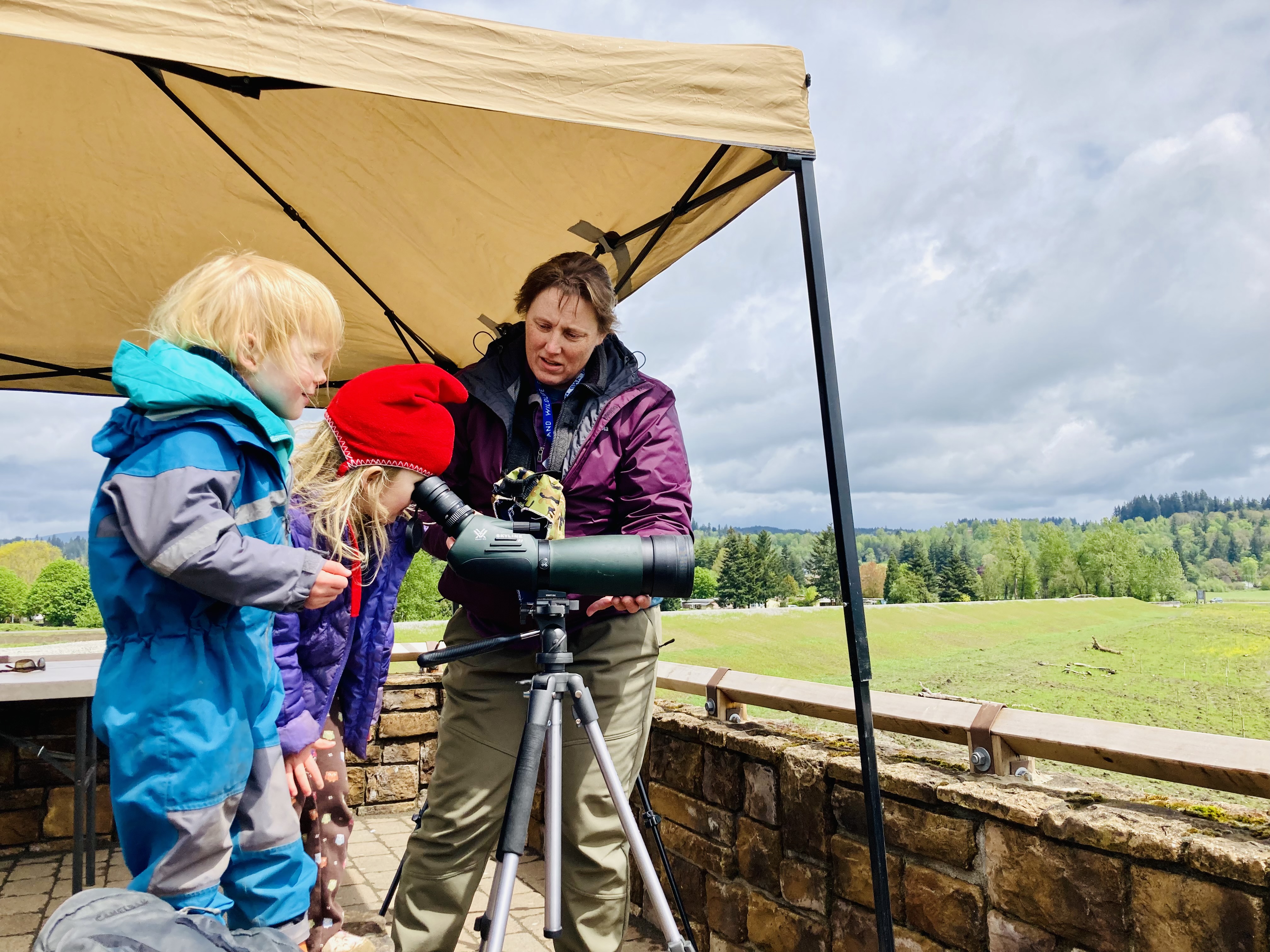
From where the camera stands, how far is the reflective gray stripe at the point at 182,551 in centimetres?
119

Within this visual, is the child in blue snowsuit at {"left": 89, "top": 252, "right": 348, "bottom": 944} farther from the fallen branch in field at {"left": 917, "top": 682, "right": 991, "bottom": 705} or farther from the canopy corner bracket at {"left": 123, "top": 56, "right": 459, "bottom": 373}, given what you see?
the fallen branch in field at {"left": 917, "top": 682, "right": 991, "bottom": 705}

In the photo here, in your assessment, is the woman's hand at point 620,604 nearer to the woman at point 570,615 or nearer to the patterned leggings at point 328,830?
the woman at point 570,615

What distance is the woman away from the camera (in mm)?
1703

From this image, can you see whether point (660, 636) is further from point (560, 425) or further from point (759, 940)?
point (759, 940)

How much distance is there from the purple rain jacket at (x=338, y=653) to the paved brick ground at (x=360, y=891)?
0.90m

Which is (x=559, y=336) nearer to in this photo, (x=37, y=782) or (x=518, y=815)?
(x=518, y=815)

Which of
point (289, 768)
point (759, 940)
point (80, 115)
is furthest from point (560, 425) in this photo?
point (80, 115)


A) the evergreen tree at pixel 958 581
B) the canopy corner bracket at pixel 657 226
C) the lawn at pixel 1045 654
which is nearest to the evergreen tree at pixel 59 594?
the canopy corner bracket at pixel 657 226

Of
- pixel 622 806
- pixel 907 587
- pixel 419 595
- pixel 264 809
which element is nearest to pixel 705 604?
pixel 907 587

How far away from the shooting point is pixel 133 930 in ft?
2.73

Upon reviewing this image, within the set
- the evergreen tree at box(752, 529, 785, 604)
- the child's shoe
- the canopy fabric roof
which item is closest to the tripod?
the canopy fabric roof

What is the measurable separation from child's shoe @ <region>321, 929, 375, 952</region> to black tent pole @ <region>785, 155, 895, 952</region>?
1.46 metres

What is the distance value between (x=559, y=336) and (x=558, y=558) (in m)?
0.58

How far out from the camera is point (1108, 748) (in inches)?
60.4
